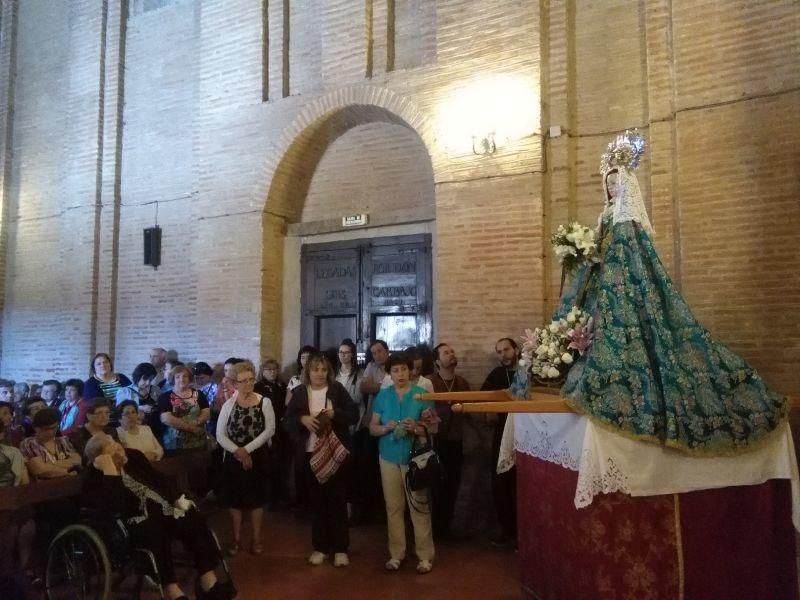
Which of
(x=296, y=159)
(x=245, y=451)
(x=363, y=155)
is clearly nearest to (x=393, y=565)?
(x=245, y=451)

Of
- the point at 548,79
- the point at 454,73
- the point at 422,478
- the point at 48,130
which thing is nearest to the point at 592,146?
the point at 548,79

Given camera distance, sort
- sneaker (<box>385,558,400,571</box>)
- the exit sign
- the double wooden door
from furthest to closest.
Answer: the exit sign
the double wooden door
sneaker (<box>385,558,400,571</box>)

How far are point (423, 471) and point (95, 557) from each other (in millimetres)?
2244

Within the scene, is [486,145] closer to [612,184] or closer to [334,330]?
[612,184]

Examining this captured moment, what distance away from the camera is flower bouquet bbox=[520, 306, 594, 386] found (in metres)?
3.84

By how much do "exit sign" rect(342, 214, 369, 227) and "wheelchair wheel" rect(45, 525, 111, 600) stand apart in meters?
4.93

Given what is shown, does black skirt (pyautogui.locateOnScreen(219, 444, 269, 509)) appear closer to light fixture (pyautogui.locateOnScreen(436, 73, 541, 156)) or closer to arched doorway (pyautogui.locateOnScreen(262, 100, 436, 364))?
arched doorway (pyautogui.locateOnScreen(262, 100, 436, 364))

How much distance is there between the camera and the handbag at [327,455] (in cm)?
514

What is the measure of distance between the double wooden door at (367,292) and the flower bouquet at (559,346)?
3587 millimetres

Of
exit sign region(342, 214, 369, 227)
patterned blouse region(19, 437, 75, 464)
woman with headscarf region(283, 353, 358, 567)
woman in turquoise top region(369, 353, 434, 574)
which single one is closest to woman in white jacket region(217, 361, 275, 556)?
woman with headscarf region(283, 353, 358, 567)

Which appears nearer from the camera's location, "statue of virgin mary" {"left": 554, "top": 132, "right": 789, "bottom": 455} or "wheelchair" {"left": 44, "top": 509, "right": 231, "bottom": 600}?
"statue of virgin mary" {"left": 554, "top": 132, "right": 789, "bottom": 455}

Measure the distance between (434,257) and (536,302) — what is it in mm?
1634

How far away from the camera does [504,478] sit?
594 cm

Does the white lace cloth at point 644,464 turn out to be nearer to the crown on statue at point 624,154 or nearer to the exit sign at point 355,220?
the crown on statue at point 624,154
